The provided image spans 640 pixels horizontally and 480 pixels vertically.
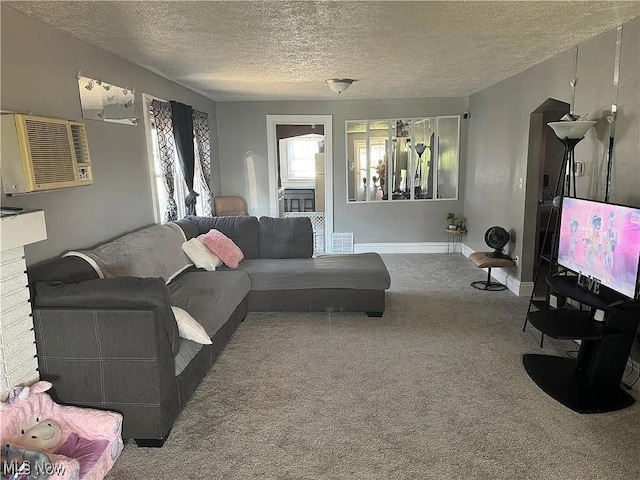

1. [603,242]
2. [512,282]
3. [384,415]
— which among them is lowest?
[384,415]

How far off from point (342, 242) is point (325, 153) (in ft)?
4.48

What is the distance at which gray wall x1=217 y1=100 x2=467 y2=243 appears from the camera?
632 centimetres

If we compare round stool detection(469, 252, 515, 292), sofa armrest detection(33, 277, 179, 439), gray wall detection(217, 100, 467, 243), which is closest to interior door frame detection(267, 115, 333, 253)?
gray wall detection(217, 100, 467, 243)

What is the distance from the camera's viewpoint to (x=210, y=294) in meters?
3.27

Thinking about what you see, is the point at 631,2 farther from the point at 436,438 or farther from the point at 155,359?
the point at 155,359

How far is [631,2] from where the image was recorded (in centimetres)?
241

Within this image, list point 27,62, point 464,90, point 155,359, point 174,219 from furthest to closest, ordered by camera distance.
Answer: point 464,90, point 174,219, point 27,62, point 155,359

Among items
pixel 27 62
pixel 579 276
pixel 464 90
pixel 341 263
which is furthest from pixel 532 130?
pixel 27 62

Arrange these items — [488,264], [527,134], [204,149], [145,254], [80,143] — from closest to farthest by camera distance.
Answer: [80,143]
[145,254]
[527,134]
[488,264]
[204,149]

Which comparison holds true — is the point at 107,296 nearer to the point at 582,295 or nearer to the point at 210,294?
the point at 210,294

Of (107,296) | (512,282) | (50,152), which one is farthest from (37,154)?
(512,282)

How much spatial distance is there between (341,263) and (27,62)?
2.89 meters

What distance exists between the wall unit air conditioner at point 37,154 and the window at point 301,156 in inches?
273

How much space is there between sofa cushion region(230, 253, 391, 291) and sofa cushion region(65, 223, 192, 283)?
2.12ft
